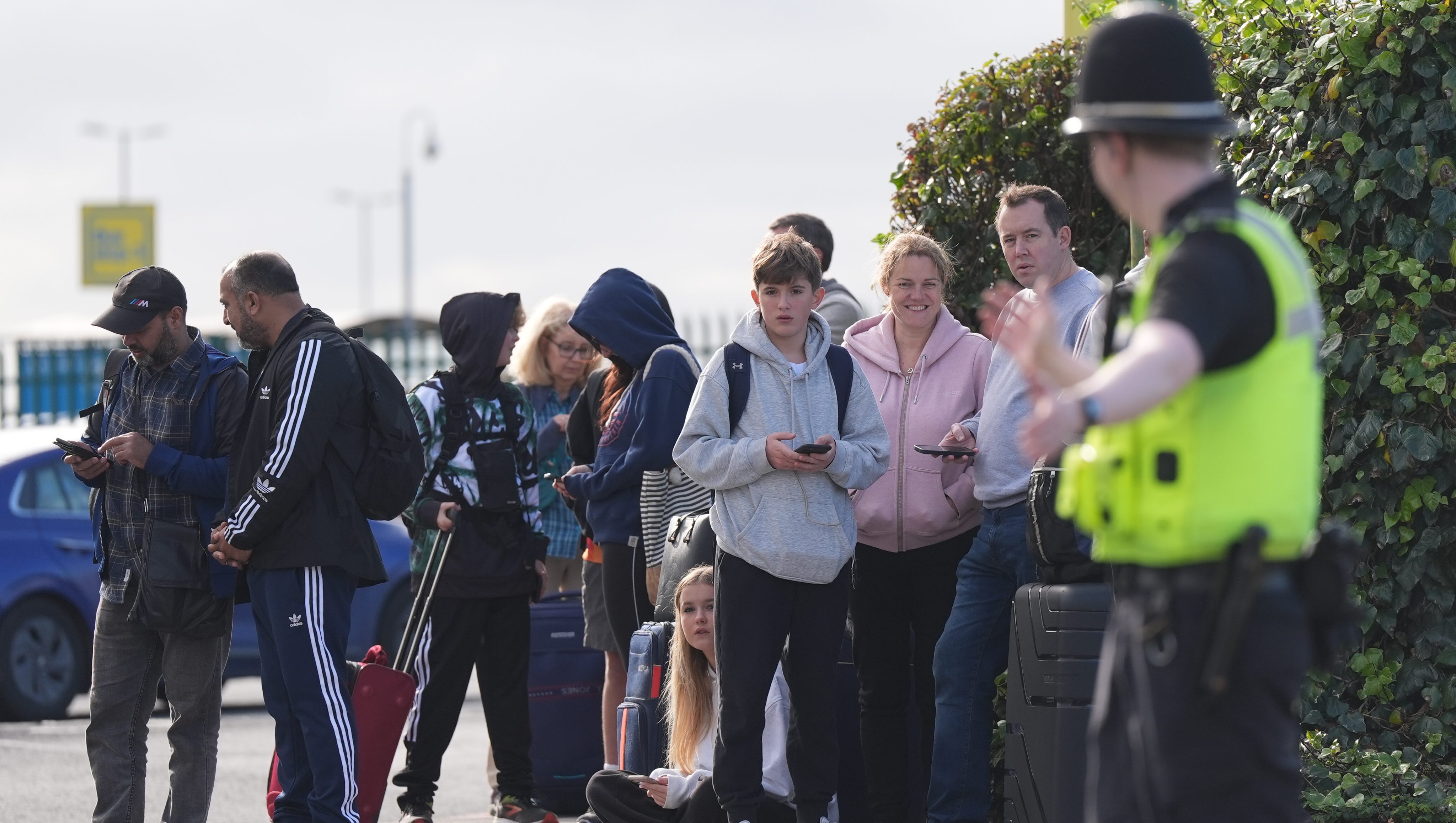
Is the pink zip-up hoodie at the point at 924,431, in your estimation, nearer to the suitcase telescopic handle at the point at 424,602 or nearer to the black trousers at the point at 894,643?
the black trousers at the point at 894,643

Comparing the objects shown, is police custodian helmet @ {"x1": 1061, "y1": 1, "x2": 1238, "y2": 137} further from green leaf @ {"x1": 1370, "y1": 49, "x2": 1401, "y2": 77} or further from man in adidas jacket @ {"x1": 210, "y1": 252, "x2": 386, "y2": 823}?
man in adidas jacket @ {"x1": 210, "y1": 252, "x2": 386, "y2": 823}

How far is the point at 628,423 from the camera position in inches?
254

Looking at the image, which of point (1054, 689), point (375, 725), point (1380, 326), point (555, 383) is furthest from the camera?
point (555, 383)

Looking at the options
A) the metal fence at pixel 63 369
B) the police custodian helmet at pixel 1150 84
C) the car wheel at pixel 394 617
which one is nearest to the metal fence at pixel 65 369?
the metal fence at pixel 63 369

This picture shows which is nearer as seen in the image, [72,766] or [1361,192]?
[1361,192]

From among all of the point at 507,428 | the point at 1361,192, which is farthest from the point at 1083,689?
the point at 507,428

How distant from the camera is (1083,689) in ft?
16.0

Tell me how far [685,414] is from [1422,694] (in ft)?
9.12

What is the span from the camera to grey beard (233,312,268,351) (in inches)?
232

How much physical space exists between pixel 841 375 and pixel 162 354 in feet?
7.80

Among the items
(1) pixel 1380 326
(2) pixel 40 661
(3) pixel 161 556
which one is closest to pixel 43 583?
(2) pixel 40 661

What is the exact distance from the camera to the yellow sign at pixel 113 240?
36406 millimetres

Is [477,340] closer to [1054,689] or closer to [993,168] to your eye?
[993,168]

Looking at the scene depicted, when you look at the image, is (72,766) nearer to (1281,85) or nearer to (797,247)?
(797,247)
